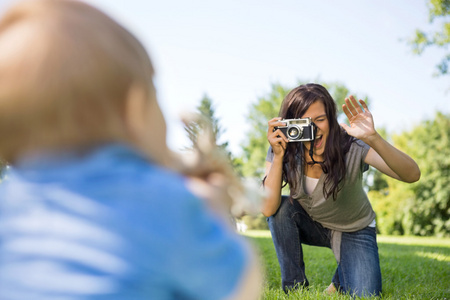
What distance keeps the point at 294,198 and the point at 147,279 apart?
2412mm

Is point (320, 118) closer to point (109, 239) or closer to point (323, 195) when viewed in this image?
point (323, 195)

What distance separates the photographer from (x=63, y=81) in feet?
2.18

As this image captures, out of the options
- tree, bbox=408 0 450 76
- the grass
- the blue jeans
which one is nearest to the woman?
the blue jeans

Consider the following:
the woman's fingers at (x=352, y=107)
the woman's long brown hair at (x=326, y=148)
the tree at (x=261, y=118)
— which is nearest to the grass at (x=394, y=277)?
the woman's long brown hair at (x=326, y=148)

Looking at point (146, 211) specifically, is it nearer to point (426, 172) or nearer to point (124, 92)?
point (124, 92)

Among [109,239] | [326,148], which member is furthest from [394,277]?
[109,239]

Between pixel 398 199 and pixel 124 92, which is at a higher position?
pixel 398 199

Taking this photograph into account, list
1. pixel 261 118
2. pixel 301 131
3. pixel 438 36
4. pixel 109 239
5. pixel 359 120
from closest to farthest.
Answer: pixel 109 239
pixel 359 120
pixel 301 131
pixel 438 36
pixel 261 118

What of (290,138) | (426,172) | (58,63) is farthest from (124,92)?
(426,172)

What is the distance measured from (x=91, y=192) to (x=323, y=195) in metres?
2.40

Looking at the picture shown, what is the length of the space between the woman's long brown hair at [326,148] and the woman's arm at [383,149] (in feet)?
0.67

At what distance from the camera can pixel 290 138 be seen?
9.46 ft

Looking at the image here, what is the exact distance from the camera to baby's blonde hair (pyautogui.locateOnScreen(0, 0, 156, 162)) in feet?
2.18

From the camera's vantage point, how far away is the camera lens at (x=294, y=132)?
285 centimetres
